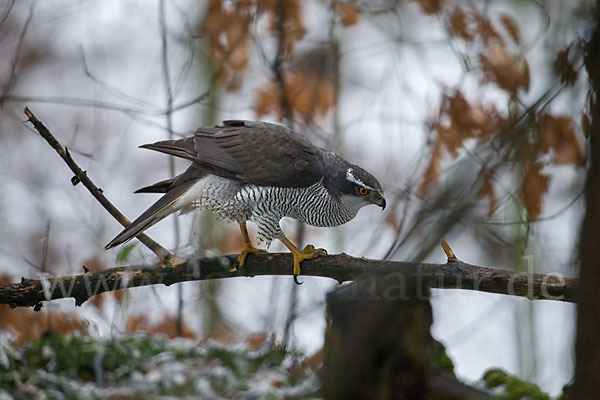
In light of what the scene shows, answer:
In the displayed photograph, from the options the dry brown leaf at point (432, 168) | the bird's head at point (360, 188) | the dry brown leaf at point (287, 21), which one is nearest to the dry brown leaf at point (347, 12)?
the dry brown leaf at point (287, 21)

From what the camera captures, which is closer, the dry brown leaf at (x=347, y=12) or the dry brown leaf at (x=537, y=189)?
the dry brown leaf at (x=537, y=189)

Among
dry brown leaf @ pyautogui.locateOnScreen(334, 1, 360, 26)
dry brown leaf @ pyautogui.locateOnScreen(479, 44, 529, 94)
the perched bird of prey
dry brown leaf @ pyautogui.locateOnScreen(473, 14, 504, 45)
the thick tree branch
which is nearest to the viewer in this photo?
the thick tree branch

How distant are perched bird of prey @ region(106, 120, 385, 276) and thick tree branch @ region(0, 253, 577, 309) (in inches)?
11.0

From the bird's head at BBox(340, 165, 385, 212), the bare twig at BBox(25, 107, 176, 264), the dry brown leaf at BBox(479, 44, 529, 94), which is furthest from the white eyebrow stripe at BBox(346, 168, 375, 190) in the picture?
the dry brown leaf at BBox(479, 44, 529, 94)

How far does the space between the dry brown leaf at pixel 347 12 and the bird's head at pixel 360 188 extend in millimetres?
3699

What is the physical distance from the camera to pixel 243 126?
5.01 m

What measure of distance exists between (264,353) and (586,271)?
2.53 m

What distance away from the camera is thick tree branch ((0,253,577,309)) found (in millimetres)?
3469

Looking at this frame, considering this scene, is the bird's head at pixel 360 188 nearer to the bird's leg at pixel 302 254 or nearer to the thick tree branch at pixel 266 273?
the bird's leg at pixel 302 254

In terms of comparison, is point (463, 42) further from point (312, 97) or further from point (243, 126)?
point (243, 126)

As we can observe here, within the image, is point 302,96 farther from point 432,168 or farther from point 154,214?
point 154,214

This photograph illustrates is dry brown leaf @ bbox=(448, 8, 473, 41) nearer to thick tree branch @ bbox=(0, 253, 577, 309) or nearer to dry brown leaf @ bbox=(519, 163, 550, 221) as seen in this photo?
dry brown leaf @ bbox=(519, 163, 550, 221)

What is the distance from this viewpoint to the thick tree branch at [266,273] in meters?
3.47

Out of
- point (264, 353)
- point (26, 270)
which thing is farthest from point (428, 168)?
point (26, 270)
